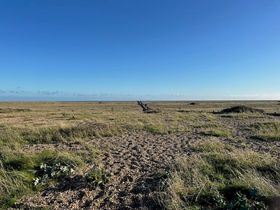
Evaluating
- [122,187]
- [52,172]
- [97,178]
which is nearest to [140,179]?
[122,187]

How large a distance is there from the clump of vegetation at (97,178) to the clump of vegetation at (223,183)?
1.73 meters

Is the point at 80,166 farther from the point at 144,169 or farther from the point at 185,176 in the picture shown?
the point at 185,176

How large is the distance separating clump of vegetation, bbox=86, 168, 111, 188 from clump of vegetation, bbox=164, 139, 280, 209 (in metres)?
1.73

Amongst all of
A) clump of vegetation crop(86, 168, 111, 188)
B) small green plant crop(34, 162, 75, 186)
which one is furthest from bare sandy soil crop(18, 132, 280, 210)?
small green plant crop(34, 162, 75, 186)

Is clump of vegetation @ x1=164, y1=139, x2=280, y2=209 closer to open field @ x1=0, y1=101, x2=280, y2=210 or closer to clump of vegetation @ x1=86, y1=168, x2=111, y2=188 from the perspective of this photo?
open field @ x1=0, y1=101, x2=280, y2=210

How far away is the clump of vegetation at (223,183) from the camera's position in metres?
6.23

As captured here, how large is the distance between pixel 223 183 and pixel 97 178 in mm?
3294

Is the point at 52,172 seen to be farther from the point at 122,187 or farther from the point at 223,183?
the point at 223,183

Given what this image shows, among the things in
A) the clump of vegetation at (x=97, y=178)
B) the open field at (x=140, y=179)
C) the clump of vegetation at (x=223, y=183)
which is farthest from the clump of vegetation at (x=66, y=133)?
the clump of vegetation at (x=223, y=183)

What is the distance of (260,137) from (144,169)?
30.5 ft

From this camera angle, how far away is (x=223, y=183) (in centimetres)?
761

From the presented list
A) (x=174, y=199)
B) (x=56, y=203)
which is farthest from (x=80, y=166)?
(x=174, y=199)

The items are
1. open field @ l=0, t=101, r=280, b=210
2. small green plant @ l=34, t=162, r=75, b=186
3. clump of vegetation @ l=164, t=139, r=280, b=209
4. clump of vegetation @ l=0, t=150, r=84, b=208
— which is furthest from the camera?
small green plant @ l=34, t=162, r=75, b=186

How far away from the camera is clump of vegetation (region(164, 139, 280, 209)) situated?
20.4ft
